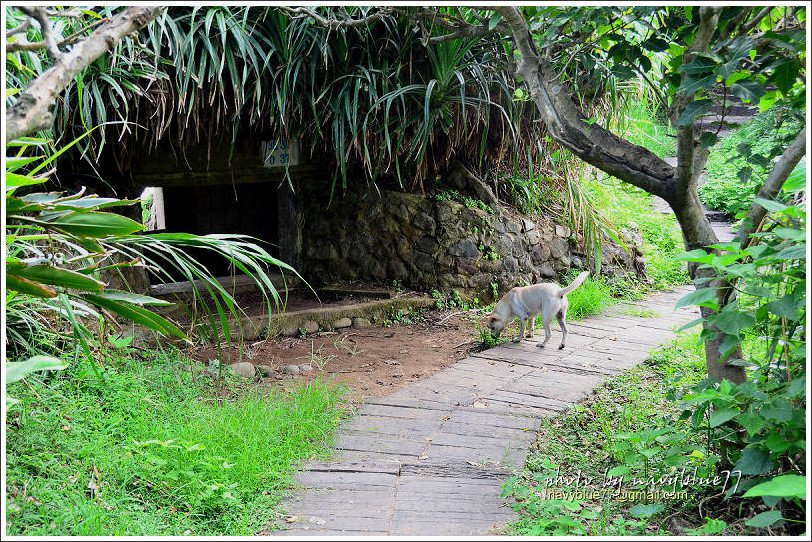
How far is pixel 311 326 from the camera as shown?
6.52 meters

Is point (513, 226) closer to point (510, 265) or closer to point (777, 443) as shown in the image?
point (510, 265)

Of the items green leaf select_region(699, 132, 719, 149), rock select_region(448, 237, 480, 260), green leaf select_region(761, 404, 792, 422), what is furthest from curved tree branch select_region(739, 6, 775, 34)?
rock select_region(448, 237, 480, 260)

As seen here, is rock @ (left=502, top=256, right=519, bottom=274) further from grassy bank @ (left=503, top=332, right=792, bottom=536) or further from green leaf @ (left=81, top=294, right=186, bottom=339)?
green leaf @ (left=81, top=294, right=186, bottom=339)

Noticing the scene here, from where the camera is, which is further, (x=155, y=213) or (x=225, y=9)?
(x=155, y=213)

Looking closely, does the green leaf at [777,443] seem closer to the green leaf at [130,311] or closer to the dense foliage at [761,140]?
the dense foliage at [761,140]

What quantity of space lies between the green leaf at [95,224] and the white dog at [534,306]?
4048 mm

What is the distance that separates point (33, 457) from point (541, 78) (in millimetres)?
2832

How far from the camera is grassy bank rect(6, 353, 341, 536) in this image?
9.16 feet

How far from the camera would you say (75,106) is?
5.29m

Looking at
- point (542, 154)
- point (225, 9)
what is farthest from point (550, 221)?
point (225, 9)

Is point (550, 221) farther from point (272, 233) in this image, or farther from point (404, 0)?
point (404, 0)

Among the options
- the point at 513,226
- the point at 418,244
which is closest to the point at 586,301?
the point at 513,226

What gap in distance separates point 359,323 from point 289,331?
704 millimetres

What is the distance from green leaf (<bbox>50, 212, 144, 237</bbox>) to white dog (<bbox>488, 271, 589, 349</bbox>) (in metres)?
4.05
